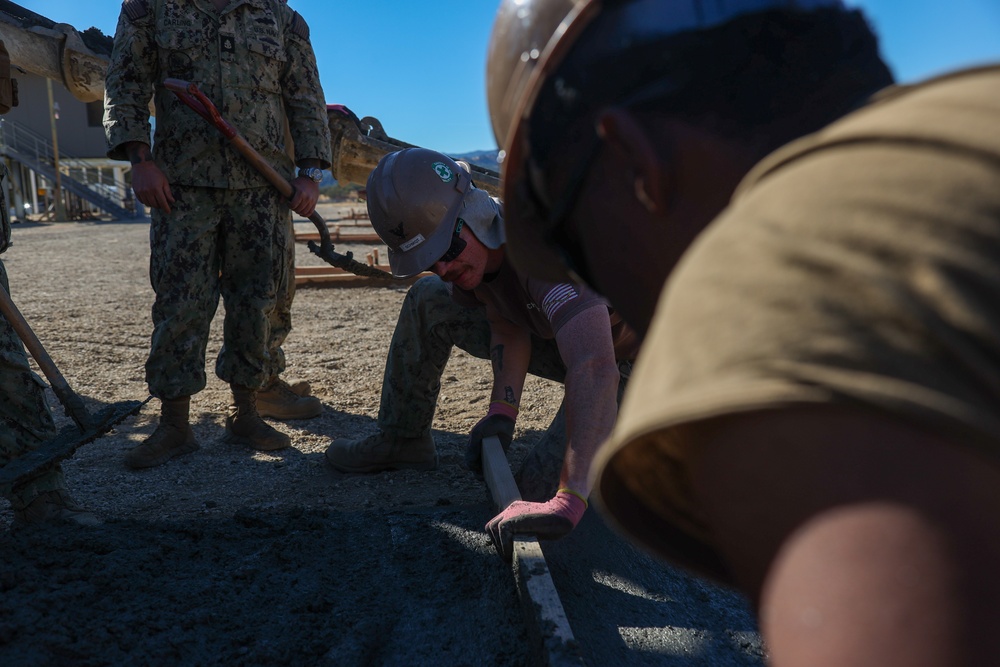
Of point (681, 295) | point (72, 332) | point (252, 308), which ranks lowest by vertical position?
point (72, 332)

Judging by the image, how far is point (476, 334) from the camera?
3.42m

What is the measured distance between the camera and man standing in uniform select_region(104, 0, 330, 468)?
12.0ft

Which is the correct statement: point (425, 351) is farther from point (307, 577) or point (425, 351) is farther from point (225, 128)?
point (225, 128)

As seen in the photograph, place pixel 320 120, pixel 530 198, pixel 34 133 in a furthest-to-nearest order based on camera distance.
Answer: pixel 34 133 < pixel 320 120 < pixel 530 198

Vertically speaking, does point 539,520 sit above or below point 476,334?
below

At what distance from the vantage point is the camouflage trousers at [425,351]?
3408 mm

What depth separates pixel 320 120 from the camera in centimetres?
418

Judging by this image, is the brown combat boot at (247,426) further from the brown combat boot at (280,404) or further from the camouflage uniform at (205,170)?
the brown combat boot at (280,404)

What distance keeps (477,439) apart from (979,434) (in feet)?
8.58

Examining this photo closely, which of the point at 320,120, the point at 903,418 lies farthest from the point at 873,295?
the point at 320,120

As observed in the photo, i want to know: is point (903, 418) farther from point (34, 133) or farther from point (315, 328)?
point (34, 133)

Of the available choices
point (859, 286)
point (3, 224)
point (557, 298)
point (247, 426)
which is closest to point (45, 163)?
point (247, 426)

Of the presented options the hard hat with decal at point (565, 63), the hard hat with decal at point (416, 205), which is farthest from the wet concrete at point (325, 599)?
the hard hat with decal at point (565, 63)

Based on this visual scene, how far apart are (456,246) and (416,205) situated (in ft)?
0.71
